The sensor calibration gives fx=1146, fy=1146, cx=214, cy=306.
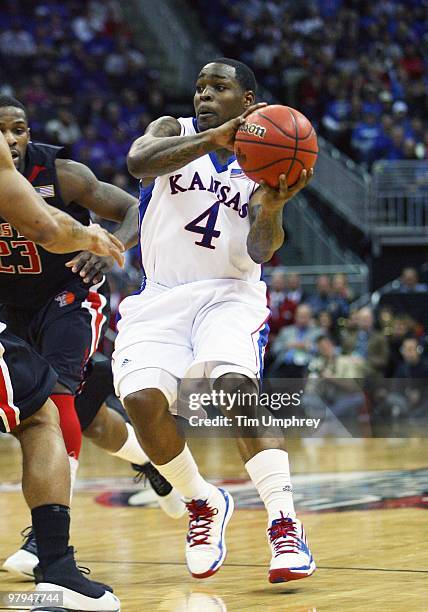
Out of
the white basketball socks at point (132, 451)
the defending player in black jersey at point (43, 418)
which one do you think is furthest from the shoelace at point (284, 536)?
the white basketball socks at point (132, 451)

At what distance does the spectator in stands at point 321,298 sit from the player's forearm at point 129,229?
9.25m

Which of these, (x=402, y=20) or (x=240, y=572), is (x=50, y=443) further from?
(x=402, y=20)

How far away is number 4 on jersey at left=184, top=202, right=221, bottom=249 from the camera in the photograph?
5.15 metres

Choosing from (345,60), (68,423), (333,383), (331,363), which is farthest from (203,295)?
(345,60)

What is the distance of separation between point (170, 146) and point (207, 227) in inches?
17.0

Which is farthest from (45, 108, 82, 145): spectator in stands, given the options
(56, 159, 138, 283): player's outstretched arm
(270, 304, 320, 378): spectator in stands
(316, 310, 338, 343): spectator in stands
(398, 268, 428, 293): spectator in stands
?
(56, 159, 138, 283): player's outstretched arm

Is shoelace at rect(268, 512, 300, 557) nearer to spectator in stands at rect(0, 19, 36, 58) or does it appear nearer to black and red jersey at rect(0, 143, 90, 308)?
black and red jersey at rect(0, 143, 90, 308)

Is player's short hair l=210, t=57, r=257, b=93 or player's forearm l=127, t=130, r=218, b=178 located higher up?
player's short hair l=210, t=57, r=257, b=93

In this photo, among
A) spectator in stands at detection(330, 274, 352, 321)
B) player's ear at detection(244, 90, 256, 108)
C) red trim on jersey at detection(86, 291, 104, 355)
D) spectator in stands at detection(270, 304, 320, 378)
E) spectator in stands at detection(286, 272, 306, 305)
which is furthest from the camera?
spectator in stands at detection(286, 272, 306, 305)

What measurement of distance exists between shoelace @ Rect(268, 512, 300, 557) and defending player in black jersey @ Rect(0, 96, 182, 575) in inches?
48.8

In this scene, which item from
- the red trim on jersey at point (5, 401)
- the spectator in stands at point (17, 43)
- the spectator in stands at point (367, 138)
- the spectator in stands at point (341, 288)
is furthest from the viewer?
the spectator in stands at point (17, 43)

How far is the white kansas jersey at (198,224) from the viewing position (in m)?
5.16

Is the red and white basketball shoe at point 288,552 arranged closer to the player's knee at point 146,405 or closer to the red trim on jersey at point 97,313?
the player's knee at point 146,405

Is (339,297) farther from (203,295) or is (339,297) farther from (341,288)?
(203,295)
